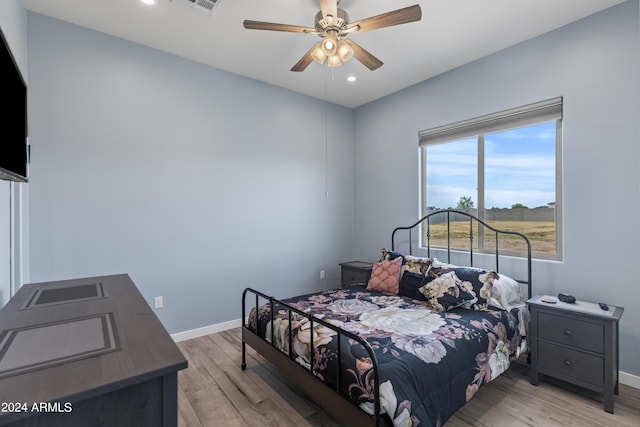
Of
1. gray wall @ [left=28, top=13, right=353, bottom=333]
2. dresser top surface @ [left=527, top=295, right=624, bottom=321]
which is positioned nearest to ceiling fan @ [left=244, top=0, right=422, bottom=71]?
gray wall @ [left=28, top=13, right=353, bottom=333]

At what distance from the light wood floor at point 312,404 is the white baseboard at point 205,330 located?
0.62 metres

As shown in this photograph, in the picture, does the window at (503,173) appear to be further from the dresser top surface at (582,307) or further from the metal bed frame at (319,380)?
the dresser top surface at (582,307)

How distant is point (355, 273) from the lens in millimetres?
3809

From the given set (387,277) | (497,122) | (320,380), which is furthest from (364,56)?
(320,380)

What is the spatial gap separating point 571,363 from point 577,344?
148mm

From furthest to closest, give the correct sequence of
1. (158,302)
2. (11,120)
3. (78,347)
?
1. (158,302)
2. (11,120)
3. (78,347)

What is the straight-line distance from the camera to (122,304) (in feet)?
4.69

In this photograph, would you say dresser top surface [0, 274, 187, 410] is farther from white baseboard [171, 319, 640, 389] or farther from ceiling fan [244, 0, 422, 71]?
ceiling fan [244, 0, 422, 71]

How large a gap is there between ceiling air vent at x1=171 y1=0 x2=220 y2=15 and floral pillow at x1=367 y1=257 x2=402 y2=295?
269cm

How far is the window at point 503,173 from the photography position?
275 cm

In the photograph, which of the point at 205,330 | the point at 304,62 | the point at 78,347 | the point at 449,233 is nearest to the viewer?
the point at 78,347

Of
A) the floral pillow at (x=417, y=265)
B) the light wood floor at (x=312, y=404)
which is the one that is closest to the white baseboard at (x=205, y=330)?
the light wood floor at (x=312, y=404)

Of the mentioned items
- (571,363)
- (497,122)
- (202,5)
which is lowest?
(571,363)

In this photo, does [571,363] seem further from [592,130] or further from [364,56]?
[364,56]
